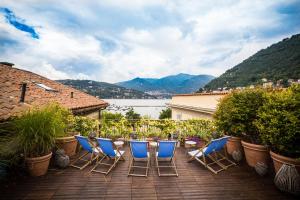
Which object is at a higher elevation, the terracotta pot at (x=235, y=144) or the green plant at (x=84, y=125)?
the green plant at (x=84, y=125)

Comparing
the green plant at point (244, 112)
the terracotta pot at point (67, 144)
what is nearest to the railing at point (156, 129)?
Result: the terracotta pot at point (67, 144)

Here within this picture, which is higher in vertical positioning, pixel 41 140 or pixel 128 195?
pixel 41 140

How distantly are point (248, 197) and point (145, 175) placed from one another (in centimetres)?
228

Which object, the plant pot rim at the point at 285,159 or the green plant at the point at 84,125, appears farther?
the green plant at the point at 84,125

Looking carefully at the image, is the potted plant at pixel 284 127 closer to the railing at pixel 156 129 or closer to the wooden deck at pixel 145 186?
the wooden deck at pixel 145 186

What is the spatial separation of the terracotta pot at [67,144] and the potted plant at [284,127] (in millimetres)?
5538

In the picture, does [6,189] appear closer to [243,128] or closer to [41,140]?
[41,140]

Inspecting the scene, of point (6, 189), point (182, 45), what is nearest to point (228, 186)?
point (6, 189)

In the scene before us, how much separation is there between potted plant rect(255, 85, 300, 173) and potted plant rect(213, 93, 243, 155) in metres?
1.21

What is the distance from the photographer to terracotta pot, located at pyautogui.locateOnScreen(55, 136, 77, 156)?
534 cm

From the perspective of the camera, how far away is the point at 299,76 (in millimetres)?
18812

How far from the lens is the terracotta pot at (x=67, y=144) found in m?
5.34

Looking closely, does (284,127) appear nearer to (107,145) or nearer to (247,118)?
(247,118)

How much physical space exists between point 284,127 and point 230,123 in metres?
1.89
